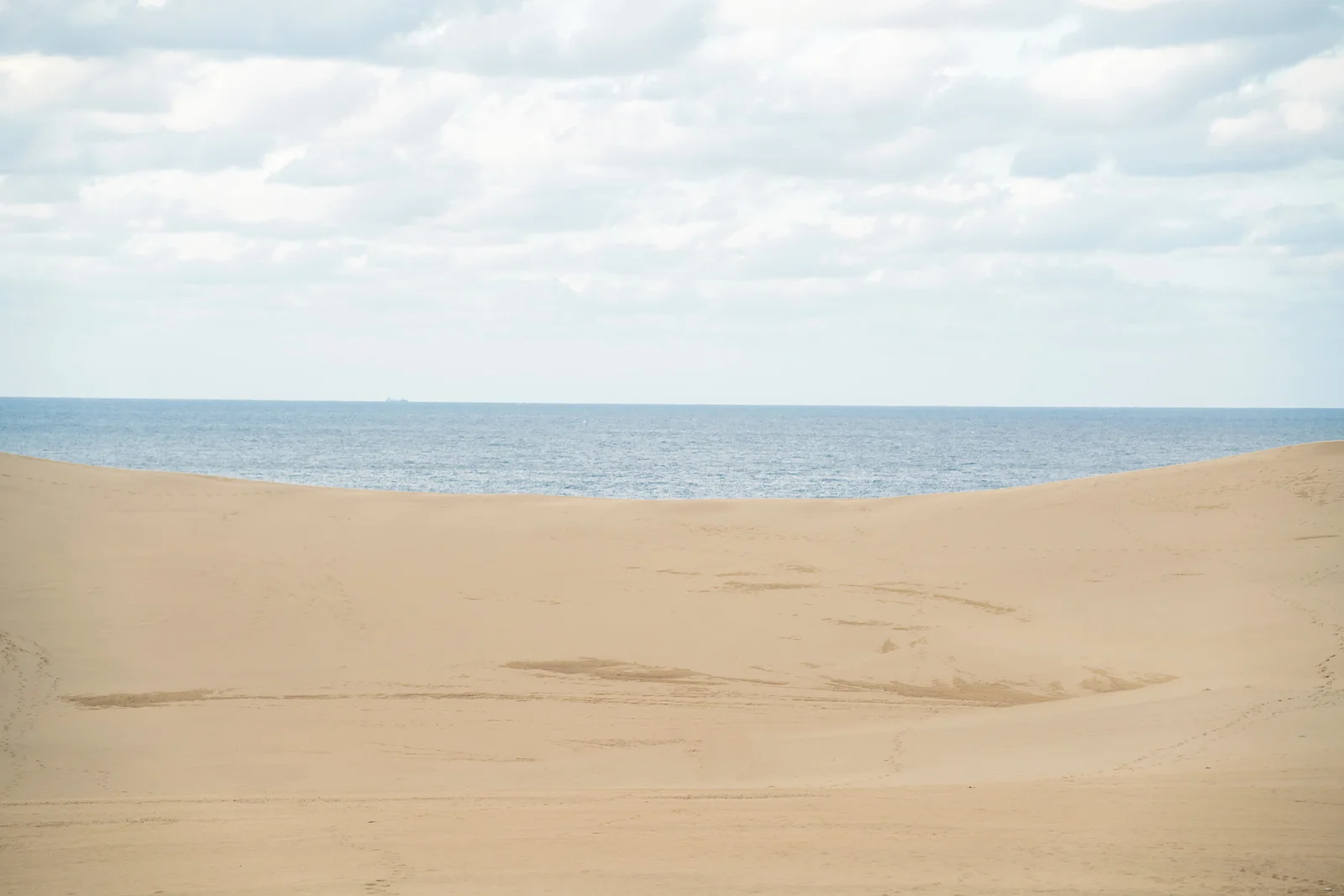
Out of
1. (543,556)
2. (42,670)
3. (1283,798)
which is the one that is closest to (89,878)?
(42,670)

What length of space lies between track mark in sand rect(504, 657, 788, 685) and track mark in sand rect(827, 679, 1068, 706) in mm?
1106

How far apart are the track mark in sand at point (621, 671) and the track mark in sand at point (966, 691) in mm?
1106

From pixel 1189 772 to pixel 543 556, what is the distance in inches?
448

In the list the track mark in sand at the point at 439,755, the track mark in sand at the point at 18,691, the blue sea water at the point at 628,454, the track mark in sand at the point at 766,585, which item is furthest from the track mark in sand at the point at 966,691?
the blue sea water at the point at 628,454

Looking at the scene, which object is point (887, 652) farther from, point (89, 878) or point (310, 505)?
point (310, 505)

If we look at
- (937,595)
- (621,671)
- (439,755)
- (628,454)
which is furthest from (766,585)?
(628,454)

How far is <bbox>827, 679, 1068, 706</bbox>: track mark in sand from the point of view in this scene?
13.8 meters

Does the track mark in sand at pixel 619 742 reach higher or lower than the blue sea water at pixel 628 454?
lower

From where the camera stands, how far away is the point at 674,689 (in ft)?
45.5

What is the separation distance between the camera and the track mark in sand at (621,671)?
14188mm

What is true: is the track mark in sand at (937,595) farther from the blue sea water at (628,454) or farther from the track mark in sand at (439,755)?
the blue sea water at (628,454)

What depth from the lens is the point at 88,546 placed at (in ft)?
57.0

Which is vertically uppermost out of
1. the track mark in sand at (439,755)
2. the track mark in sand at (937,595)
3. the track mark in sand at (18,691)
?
the track mark in sand at (937,595)

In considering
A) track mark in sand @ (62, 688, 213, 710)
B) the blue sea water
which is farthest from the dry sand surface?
the blue sea water
